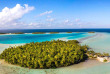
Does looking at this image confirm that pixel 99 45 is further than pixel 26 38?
No

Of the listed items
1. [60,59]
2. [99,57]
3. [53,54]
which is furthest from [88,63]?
[53,54]

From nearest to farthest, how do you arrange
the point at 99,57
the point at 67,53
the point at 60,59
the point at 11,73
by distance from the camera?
the point at 11,73, the point at 60,59, the point at 67,53, the point at 99,57

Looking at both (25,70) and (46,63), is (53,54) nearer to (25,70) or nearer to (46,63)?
(46,63)

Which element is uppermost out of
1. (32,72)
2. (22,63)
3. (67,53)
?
(67,53)

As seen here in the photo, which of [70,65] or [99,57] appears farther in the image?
[99,57]

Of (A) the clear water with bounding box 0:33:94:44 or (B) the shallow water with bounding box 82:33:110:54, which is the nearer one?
(B) the shallow water with bounding box 82:33:110:54

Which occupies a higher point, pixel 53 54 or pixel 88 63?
pixel 53 54

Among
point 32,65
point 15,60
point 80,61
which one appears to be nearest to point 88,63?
point 80,61

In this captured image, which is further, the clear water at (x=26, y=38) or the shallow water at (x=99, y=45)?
the clear water at (x=26, y=38)

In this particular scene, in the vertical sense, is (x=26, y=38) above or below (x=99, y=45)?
above

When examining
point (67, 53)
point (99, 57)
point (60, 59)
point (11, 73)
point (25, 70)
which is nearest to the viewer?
point (11, 73)
